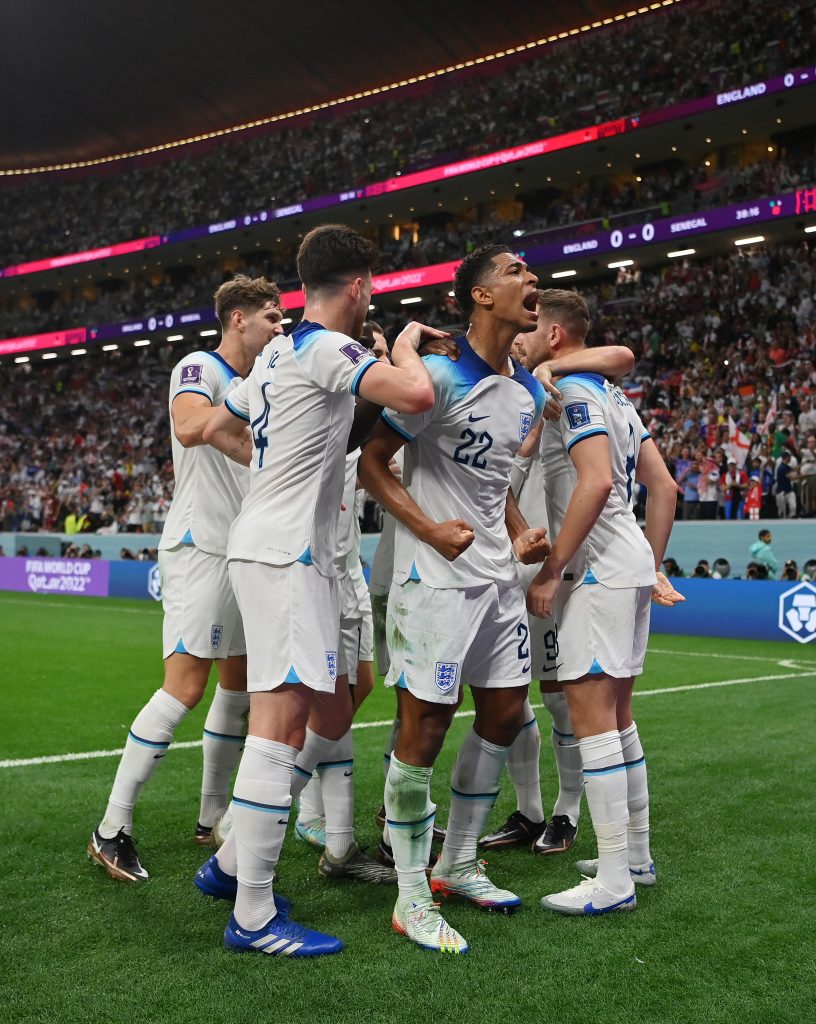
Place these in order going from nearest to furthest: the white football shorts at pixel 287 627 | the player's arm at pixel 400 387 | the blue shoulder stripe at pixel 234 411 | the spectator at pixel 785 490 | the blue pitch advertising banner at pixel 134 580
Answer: the player's arm at pixel 400 387, the white football shorts at pixel 287 627, the blue shoulder stripe at pixel 234 411, the spectator at pixel 785 490, the blue pitch advertising banner at pixel 134 580

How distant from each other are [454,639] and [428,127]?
3560 cm

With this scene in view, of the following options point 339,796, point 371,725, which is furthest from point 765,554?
point 339,796

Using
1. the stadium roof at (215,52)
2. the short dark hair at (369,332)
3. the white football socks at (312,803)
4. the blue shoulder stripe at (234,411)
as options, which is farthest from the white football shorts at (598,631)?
the stadium roof at (215,52)

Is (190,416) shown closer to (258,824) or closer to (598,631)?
(258,824)

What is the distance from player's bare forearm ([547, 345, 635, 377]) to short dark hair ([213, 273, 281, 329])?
1.34 meters

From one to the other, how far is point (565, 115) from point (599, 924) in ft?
103

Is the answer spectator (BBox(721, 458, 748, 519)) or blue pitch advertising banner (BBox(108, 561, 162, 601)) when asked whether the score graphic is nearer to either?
spectator (BBox(721, 458, 748, 519))

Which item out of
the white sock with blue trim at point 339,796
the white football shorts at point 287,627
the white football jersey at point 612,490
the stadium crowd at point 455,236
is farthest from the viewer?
the stadium crowd at point 455,236

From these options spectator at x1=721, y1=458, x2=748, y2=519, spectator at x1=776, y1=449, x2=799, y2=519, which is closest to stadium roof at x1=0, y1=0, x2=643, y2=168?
spectator at x1=721, y1=458, x2=748, y2=519

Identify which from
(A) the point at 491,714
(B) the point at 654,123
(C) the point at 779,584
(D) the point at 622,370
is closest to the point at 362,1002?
(A) the point at 491,714

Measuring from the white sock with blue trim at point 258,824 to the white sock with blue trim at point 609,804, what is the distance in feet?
3.97

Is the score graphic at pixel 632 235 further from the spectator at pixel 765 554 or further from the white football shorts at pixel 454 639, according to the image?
the white football shorts at pixel 454 639

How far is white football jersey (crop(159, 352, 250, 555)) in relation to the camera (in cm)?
428

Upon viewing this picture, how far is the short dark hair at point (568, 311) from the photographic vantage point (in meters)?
4.15
